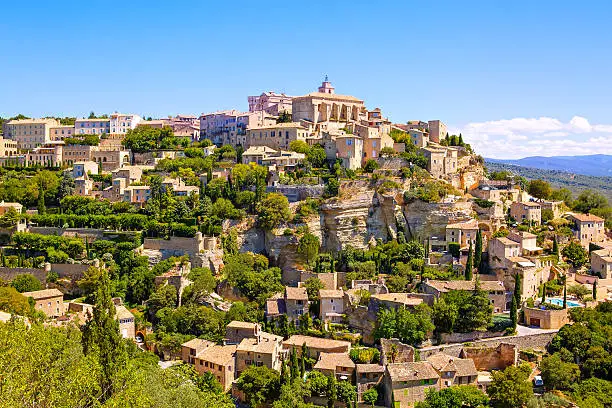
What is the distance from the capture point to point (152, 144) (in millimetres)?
66562

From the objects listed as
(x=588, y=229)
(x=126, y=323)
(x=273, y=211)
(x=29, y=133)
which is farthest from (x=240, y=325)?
(x=29, y=133)

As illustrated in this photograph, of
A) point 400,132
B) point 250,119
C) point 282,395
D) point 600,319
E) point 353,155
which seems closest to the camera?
point 282,395

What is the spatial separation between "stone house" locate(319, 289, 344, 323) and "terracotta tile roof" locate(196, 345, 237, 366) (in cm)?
645

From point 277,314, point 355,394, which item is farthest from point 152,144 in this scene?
point 355,394

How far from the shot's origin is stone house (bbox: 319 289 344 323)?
41.3m

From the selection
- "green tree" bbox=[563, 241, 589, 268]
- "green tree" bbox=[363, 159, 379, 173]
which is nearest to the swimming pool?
"green tree" bbox=[563, 241, 589, 268]

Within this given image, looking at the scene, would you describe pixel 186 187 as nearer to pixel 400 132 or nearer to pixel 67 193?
pixel 67 193

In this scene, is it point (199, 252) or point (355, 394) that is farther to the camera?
point (199, 252)

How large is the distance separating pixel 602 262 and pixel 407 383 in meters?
20.9

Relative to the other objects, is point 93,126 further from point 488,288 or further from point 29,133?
point 488,288

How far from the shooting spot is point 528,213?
2041 inches

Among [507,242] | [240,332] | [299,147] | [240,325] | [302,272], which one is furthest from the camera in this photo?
[299,147]

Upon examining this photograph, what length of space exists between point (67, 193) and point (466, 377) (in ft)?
127

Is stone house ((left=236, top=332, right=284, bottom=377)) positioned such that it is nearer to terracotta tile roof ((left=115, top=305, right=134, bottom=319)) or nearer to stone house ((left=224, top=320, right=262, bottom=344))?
stone house ((left=224, top=320, right=262, bottom=344))
